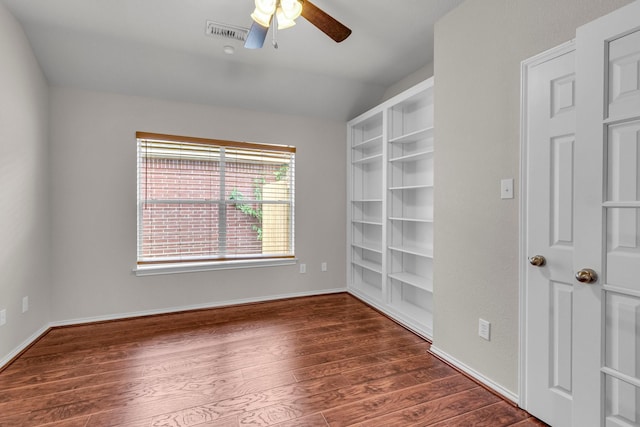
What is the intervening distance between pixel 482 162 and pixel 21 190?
3514 millimetres

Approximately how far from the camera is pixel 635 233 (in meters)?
1.23

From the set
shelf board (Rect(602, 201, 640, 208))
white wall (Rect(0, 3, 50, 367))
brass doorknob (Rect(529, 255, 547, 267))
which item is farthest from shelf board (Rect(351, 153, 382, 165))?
white wall (Rect(0, 3, 50, 367))

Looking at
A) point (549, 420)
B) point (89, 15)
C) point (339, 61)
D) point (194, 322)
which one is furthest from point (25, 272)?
point (549, 420)

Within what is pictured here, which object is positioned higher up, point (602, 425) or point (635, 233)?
point (635, 233)

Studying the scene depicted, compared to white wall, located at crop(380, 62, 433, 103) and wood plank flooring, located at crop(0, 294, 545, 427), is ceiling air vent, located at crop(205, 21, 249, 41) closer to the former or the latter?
white wall, located at crop(380, 62, 433, 103)

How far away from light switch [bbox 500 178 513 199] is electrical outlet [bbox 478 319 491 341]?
832 mm

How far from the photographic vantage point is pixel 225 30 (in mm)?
2477

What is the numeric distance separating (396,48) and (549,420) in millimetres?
2952

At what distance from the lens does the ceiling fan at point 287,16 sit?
169cm

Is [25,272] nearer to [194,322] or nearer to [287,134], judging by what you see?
[194,322]

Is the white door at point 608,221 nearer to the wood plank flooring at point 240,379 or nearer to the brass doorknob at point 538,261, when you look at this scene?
the brass doorknob at point 538,261

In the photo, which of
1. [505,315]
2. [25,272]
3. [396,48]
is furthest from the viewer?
[396,48]

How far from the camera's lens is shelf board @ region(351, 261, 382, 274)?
352cm

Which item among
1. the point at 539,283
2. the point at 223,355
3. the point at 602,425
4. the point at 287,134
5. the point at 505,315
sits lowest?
the point at 223,355
